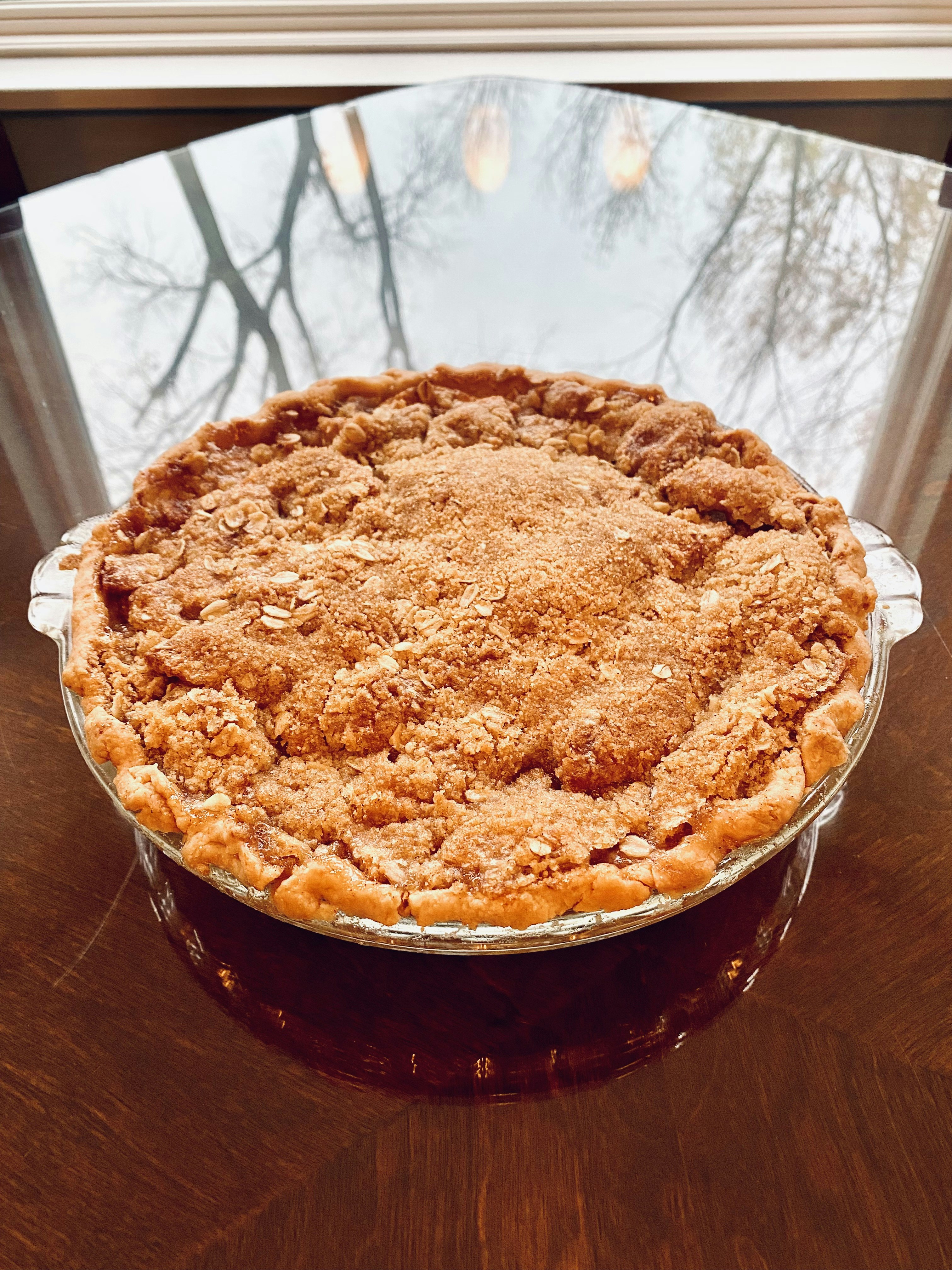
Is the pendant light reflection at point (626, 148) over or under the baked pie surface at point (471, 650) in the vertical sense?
over

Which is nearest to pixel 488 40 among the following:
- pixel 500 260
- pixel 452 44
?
pixel 452 44

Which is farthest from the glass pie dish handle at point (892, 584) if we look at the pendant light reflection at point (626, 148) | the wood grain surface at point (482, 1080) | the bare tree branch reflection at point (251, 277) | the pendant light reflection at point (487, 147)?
the pendant light reflection at point (487, 147)

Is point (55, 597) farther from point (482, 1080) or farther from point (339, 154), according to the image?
point (339, 154)

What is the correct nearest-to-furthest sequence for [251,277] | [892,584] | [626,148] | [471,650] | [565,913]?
[565,913], [471,650], [892,584], [251,277], [626,148]

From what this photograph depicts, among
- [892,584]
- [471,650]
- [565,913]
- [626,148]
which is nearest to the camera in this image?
[565,913]

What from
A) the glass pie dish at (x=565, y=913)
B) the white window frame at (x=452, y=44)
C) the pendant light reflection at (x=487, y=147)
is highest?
the white window frame at (x=452, y=44)

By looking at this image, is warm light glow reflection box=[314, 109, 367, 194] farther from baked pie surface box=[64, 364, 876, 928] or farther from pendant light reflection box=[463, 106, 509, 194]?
baked pie surface box=[64, 364, 876, 928]

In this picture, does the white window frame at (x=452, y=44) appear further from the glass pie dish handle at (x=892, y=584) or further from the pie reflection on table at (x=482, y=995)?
the pie reflection on table at (x=482, y=995)

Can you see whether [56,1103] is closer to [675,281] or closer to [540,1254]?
[540,1254]
